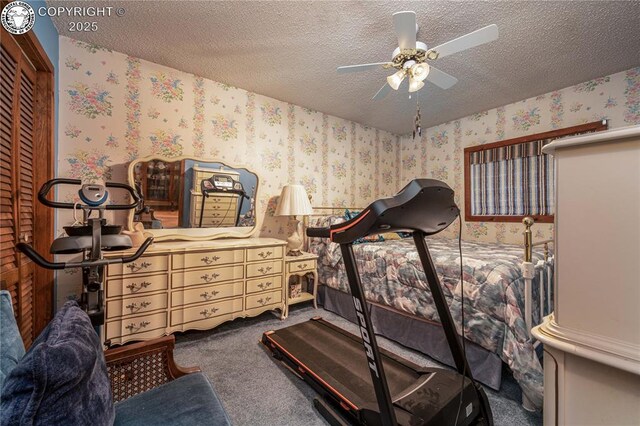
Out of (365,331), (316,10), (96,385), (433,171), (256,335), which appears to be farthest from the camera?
(433,171)

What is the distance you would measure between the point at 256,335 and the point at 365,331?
1.61m

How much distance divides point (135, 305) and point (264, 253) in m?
1.11

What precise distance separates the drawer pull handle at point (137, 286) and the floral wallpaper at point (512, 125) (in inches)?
153

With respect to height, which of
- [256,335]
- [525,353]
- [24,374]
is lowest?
[256,335]

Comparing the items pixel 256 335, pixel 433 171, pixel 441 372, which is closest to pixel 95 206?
pixel 256 335

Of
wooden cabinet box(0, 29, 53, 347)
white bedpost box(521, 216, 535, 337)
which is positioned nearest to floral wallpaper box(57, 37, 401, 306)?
wooden cabinet box(0, 29, 53, 347)

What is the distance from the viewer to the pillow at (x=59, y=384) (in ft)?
1.90

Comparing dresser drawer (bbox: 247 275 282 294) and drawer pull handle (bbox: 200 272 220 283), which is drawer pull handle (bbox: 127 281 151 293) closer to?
drawer pull handle (bbox: 200 272 220 283)

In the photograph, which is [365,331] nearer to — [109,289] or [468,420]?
[468,420]

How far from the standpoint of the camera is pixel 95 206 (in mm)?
1291

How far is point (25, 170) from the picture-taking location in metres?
1.65

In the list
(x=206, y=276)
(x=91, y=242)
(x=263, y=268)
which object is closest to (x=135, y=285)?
(x=206, y=276)

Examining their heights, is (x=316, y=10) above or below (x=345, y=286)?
above

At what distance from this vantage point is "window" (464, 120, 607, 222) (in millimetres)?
3137
